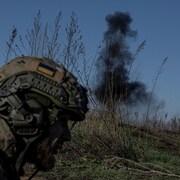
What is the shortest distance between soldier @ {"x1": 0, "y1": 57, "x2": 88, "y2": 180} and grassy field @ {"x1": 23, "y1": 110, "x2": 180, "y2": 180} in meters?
3.74

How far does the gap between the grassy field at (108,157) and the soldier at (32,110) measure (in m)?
3.74

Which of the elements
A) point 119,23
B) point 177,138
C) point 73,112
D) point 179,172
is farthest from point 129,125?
point 119,23

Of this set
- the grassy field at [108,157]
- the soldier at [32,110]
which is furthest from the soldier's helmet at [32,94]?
the grassy field at [108,157]

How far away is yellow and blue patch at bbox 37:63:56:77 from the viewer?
2.59m

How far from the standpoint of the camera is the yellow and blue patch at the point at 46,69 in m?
2.59

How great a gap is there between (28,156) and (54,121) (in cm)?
20

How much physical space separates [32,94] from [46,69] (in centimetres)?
13

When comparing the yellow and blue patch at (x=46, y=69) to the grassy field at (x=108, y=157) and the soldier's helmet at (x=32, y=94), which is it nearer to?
the soldier's helmet at (x=32, y=94)

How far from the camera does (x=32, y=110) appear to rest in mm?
2561

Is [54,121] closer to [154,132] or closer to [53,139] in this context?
[53,139]

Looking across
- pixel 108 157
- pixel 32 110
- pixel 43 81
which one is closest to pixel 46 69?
pixel 43 81

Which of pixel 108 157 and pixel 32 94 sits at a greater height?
pixel 32 94

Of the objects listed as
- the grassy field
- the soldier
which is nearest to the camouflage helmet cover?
the soldier

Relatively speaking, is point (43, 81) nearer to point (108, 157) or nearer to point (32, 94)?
point (32, 94)
